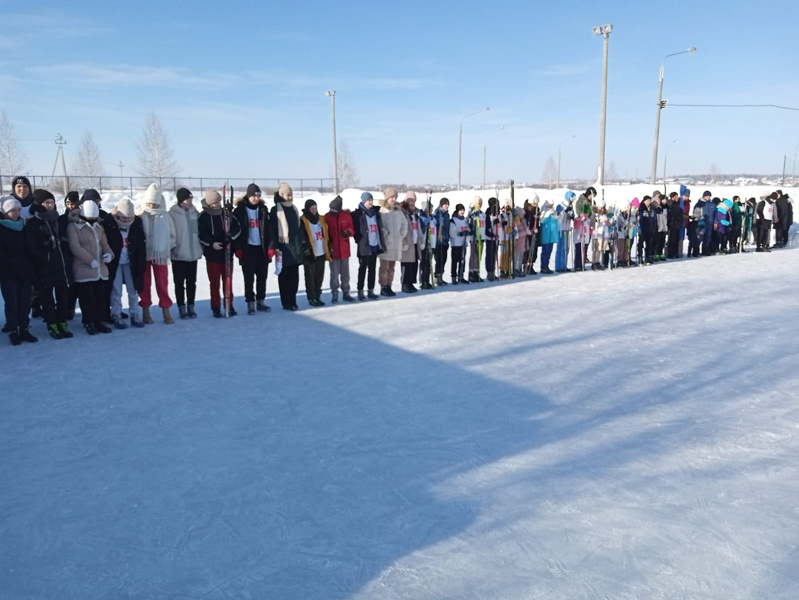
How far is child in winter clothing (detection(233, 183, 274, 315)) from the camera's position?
912 cm

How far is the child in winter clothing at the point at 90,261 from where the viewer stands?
7.80 m

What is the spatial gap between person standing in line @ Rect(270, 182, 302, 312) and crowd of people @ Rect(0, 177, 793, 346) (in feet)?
0.06

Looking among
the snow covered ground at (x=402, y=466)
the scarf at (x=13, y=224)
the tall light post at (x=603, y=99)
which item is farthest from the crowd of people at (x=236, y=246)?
the tall light post at (x=603, y=99)

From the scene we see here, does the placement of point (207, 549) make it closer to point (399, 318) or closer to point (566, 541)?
point (566, 541)

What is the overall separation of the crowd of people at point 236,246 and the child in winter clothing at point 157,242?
0.01m

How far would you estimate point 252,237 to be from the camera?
30.2ft

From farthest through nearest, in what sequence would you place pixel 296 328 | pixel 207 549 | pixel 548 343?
pixel 296 328 → pixel 548 343 → pixel 207 549

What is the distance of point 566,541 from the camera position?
3.20 meters

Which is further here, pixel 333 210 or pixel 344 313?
pixel 333 210

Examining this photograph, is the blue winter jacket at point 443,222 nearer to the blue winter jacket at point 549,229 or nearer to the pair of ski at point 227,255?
the blue winter jacket at point 549,229

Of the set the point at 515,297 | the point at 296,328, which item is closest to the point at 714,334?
the point at 515,297

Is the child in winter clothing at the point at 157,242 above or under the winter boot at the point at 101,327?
above

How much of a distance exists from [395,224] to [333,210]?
1.28 meters

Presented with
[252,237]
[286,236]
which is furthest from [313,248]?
[252,237]
